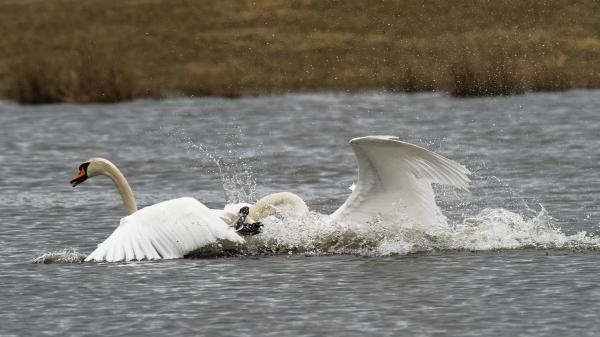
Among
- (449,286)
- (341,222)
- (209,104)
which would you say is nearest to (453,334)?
(449,286)

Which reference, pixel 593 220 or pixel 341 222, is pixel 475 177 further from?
pixel 341 222

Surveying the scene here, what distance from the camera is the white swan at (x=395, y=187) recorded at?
11.7 metres

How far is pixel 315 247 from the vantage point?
12.2 meters

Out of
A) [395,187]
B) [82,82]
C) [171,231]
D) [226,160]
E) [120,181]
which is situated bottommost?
[226,160]

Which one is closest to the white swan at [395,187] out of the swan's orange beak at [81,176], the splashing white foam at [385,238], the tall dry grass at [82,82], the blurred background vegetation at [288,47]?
the splashing white foam at [385,238]

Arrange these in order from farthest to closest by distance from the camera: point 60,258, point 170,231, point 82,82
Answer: point 82,82, point 60,258, point 170,231

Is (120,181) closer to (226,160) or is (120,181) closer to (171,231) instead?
(171,231)

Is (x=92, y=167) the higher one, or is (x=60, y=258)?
(x=92, y=167)

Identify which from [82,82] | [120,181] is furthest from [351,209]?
[82,82]

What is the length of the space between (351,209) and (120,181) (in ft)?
7.18

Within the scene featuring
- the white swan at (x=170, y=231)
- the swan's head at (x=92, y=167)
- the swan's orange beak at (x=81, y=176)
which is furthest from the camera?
the swan's head at (x=92, y=167)

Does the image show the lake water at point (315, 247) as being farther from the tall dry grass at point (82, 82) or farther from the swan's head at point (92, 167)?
the tall dry grass at point (82, 82)

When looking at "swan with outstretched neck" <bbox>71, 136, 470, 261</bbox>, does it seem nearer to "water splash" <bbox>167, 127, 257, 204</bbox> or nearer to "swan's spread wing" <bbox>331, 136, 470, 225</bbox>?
"swan's spread wing" <bbox>331, 136, 470, 225</bbox>

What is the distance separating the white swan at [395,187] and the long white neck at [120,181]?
1.17 meters
